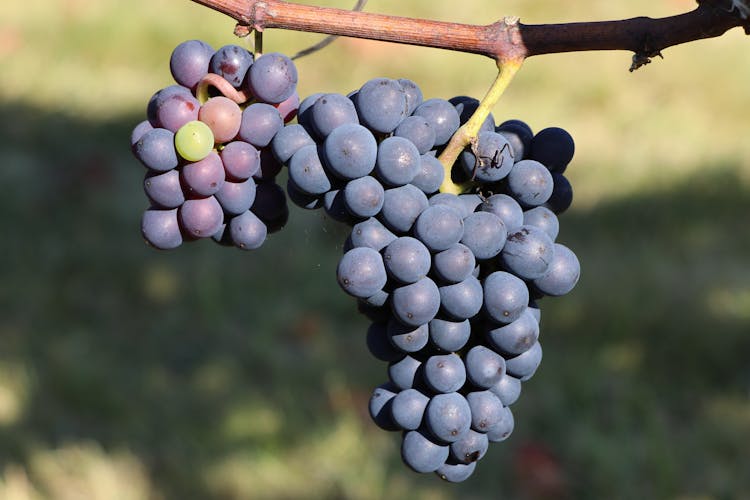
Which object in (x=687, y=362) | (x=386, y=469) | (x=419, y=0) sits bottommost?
(x=386, y=469)

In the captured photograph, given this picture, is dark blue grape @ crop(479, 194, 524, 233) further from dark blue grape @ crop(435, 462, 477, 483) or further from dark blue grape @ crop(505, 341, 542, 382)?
dark blue grape @ crop(435, 462, 477, 483)

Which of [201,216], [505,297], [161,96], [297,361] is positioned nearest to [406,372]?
[505,297]

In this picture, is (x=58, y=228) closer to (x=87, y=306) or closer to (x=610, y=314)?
(x=87, y=306)

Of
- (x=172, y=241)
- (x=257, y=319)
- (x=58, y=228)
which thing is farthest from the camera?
(x=58, y=228)

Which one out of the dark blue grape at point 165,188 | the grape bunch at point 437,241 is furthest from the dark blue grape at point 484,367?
the dark blue grape at point 165,188

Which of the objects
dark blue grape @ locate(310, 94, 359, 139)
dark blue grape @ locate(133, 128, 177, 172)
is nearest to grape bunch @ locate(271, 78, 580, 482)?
dark blue grape @ locate(310, 94, 359, 139)

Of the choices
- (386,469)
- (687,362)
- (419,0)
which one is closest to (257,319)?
(386,469)
